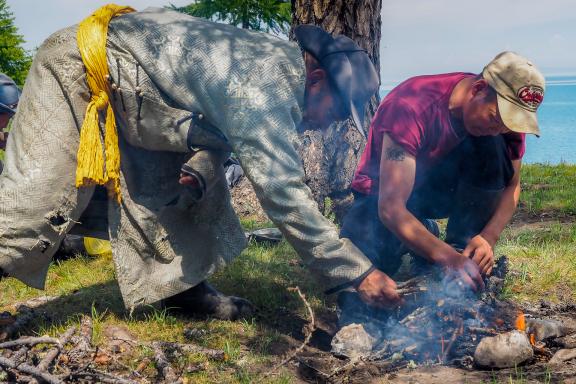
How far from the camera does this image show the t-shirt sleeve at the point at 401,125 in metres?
3.50

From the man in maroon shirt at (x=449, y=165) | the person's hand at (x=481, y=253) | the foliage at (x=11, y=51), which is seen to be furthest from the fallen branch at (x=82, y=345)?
the foliage at (x=11, y=51)

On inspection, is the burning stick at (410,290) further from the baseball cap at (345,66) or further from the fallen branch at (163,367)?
the fallen branch at (163,367)

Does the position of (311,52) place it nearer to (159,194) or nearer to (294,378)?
(159,194)

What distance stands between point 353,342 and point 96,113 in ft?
5.93

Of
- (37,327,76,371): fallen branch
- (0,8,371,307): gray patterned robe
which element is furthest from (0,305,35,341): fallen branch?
(37,327,76,371): fallen branch

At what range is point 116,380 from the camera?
2.75m

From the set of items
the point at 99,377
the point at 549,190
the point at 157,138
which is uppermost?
the point at 157,138

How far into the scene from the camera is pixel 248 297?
4.35 m

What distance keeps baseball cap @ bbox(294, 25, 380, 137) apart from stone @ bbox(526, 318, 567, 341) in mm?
1403

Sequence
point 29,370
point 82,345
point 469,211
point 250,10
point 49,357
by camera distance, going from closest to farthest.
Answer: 1. point 29,370
2. point 49,357
3. point 82,345
4. point 469,211
5. point 250,10

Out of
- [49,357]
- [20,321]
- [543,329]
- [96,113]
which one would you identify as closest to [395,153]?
[543,329]

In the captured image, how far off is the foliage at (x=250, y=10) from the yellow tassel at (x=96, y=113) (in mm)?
10381

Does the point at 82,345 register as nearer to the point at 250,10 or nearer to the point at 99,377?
the point at 99,377

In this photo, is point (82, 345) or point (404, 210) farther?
point (404, 210)
